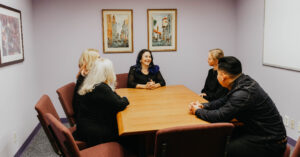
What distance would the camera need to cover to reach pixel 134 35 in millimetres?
4539

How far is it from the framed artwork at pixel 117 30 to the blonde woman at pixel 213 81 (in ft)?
5.26

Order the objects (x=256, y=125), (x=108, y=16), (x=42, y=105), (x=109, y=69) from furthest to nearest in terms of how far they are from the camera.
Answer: (x=108, y=16)
(x=109, y=69)
(x=42, y=105)
(x=256, y=125)

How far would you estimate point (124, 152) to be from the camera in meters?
2.25

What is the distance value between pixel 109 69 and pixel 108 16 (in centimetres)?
226

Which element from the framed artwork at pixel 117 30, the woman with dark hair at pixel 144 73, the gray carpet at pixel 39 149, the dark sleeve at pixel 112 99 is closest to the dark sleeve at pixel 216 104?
the dark sleeve at pixel 112 99

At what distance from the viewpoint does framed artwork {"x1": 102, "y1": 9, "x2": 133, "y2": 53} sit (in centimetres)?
441

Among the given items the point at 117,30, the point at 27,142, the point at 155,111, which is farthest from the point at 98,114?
the point at 117,30

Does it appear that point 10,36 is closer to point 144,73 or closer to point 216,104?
point 144,73

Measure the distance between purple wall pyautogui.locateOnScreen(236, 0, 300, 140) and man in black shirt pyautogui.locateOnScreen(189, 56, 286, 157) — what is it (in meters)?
1.59

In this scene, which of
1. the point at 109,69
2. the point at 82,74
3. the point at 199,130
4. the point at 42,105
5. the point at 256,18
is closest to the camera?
the point at 199,130

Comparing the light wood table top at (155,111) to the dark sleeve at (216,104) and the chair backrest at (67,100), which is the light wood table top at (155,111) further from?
the chair backrest at (67,100)

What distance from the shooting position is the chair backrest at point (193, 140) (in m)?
1.54

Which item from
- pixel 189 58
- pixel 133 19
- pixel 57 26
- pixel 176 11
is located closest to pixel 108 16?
pixel 133 19

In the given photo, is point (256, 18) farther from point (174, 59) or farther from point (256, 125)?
point (256, 125)
